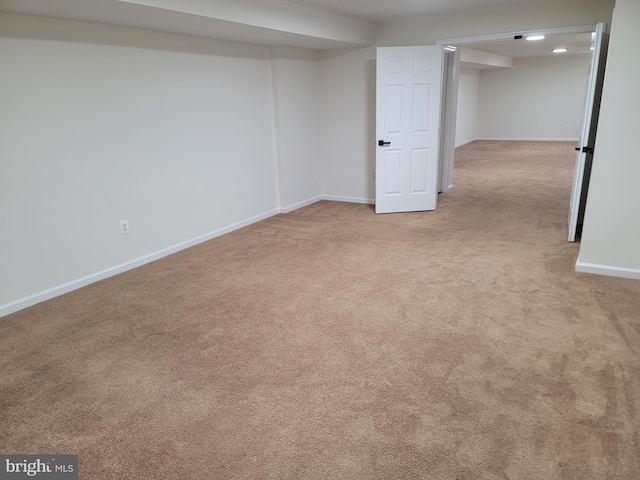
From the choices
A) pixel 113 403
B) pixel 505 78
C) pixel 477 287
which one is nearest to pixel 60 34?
pixel 113 403

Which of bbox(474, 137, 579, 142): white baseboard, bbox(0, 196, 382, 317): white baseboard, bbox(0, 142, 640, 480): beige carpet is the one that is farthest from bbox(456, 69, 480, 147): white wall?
bbox(0, 142, 640, 480): beige carpet

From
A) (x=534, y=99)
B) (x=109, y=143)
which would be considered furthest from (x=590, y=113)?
(x=534, y=99)

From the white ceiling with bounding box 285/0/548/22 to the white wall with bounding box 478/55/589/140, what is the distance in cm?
979

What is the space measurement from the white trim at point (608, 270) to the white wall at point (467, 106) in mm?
9648

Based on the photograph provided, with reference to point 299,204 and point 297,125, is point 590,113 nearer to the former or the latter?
point 297,125

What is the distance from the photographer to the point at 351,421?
2.12 metres

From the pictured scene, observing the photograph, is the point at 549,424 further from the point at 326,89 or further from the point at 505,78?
the point at 505,78

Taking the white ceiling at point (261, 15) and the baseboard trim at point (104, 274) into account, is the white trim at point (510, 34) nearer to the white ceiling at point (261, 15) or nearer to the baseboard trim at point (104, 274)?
the white ceiling at point (261, 15)

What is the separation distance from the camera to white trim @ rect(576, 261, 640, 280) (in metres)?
3.60

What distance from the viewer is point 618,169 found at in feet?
11.4

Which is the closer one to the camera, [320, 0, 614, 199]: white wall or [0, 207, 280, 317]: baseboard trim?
[0, 207, 280, 317]: baseboard trim

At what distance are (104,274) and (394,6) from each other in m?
4.03

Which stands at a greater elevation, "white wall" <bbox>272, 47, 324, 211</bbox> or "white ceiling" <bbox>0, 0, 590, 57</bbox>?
"white ceiling" <bbox>0, 0, 590, 57</bbox>

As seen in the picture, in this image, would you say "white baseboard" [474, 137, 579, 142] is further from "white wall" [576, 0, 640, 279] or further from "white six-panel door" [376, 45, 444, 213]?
"white wall" [576, 0, 640, 279]
